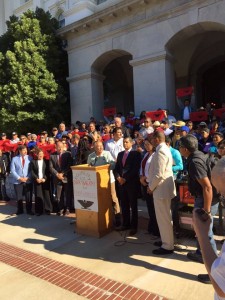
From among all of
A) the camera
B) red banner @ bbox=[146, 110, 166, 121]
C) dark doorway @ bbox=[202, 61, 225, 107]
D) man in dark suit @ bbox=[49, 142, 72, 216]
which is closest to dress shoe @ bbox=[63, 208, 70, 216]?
man in dark suit @ bbox=[49, 142, 72, 216]

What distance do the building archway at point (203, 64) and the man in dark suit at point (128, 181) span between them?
38.6ft

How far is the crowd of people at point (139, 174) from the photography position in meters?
4.22

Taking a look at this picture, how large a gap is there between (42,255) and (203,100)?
18738 millimetres

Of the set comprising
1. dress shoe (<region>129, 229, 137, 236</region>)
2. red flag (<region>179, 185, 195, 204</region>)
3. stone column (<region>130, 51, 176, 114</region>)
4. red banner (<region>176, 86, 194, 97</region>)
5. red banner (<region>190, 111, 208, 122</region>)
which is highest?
stone column (<region>130, 51, 176, 114</region>)

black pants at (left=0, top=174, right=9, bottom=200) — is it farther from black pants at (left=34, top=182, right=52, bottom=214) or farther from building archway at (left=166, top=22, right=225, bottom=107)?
building archway at (left=166, top=22, right=225, bottom=107)

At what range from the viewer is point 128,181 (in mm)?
5727

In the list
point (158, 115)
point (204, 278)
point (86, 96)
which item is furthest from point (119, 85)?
point (204, 278)

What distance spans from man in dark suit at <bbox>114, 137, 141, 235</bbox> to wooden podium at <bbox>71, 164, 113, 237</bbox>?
0.28m

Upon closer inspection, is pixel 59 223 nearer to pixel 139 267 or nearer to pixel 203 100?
pixel 139 267

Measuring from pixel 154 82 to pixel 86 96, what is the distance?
475 cm

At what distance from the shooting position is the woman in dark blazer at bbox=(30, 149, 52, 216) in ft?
25.1

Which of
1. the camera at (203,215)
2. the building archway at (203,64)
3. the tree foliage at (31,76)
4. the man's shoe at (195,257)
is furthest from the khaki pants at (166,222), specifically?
the building archway at (203,64)

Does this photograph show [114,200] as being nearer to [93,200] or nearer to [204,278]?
[93,200]

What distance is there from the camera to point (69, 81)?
17.5m
